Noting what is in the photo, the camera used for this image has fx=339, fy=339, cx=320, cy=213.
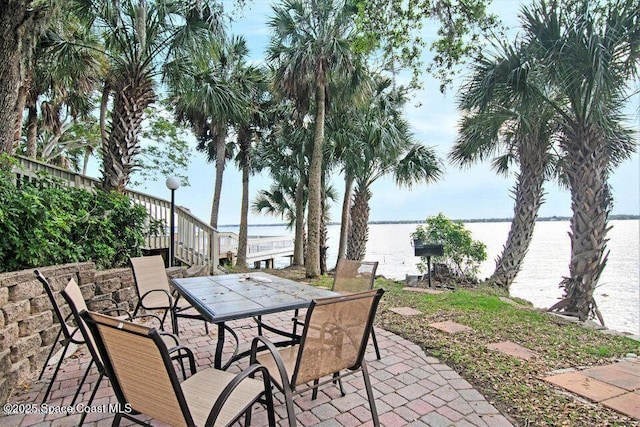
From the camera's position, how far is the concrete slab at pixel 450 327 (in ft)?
13.3

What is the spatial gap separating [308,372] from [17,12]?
5.79 meters

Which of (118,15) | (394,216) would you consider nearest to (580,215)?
(118,15)

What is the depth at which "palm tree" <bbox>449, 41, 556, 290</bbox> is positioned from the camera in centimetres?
540

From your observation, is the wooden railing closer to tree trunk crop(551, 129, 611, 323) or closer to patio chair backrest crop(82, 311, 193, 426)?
patio chair backrest crop(82, 311, 193, 426)

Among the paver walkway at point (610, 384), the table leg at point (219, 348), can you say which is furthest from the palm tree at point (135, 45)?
the paver walkway at point (610, 384)

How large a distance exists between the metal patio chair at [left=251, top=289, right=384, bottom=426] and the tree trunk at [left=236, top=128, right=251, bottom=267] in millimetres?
10188

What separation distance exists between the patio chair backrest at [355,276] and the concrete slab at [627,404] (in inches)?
76.3

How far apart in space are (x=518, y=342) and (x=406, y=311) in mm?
1556

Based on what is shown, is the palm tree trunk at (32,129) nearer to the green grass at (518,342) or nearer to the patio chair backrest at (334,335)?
the green grass at (518,342)

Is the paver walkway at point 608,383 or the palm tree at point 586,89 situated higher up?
the palm tree at point 586,89

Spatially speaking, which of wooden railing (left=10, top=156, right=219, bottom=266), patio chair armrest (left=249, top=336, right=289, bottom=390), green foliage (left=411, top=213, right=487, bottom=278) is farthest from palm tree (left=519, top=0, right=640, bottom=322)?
wooden railing (left=10, top=156, right=219, bottom=266)

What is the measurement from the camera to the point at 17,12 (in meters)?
4.41

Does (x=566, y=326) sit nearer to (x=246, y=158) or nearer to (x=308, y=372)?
(x=308, y=372)

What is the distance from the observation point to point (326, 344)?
1.88 metres
